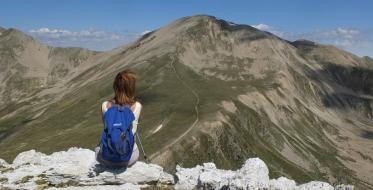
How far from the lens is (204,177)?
102 ft

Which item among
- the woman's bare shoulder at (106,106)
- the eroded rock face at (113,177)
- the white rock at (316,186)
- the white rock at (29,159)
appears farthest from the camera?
the white rock at (29,159)

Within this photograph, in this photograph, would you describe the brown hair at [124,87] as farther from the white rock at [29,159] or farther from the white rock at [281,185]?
the white rock at [29,159]

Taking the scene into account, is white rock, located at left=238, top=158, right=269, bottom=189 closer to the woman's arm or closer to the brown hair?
the woman's arm

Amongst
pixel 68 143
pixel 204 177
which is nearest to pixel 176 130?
pixel 68 143

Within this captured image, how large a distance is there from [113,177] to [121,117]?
5.08 m

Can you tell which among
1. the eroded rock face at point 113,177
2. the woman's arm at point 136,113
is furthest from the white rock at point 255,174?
the woman's arm at point 136,113

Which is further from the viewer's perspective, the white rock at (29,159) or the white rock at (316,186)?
the white rock at (29,159)

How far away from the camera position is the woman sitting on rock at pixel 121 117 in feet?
71.7

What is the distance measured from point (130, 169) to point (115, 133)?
500 centimetres

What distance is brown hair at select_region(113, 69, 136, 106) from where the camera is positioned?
21.6 metres

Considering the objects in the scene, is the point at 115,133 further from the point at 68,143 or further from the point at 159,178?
the point at 68,143

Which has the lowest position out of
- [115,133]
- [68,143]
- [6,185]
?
[68,143]

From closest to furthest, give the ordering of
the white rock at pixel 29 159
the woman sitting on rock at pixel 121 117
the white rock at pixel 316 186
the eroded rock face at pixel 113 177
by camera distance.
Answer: the woman sitting on rock at pixel 121 117 → the eroded rock face at pixel 113 177 → the white rock at pixel 316 186 → the white rock at pixel 29 159

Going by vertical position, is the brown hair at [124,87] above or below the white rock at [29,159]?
above
